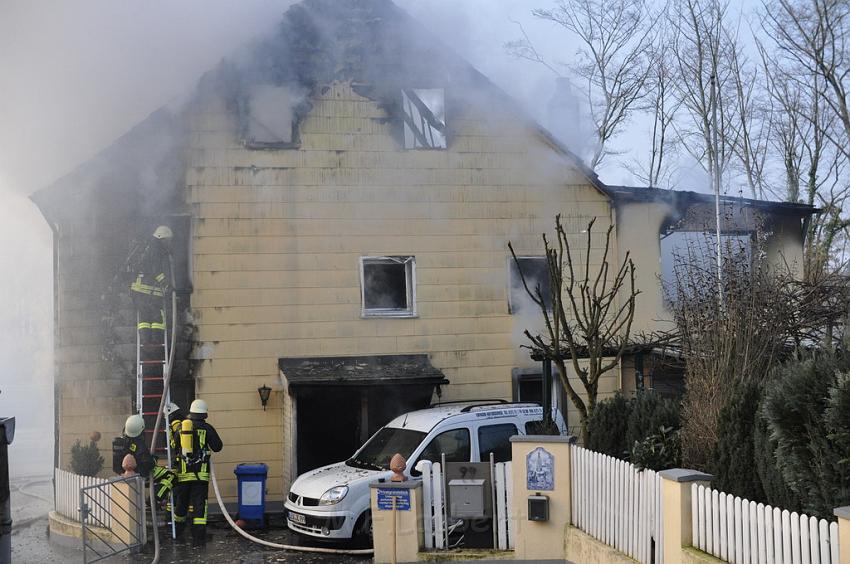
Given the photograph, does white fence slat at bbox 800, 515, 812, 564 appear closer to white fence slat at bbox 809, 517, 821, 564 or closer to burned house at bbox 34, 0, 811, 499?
white fence slat at bbox 809, 517, 821, 564

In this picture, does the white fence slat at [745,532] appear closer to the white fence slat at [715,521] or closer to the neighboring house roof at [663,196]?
the white fence slat at [715,521]

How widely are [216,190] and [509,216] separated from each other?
14.3ft

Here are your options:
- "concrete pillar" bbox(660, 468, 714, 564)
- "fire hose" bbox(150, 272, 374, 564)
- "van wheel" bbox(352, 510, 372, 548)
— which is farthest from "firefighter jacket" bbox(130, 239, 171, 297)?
"concrete pillar" bbox(660, 468, 714, 564)

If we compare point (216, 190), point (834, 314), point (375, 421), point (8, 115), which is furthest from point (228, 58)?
point (834, 314)

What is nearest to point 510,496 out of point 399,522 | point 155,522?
point 399,522

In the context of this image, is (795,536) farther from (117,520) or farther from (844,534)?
(117,520)

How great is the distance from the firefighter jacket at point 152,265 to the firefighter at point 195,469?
2714 mm

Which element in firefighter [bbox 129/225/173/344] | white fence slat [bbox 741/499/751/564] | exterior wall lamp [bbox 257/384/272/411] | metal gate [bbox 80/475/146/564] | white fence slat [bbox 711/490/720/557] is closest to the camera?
white fence slat [bbox 741/499/751/564]

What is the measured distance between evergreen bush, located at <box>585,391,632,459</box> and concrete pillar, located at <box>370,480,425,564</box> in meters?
1.99

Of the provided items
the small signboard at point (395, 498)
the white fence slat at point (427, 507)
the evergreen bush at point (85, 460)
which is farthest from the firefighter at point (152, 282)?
the white fence slat at point (427, 507)

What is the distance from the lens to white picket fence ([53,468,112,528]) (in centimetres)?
1018

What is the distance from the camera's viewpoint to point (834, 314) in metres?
10.5

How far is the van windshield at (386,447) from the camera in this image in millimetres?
10812

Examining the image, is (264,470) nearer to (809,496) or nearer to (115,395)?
(115,395)
